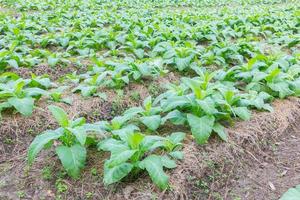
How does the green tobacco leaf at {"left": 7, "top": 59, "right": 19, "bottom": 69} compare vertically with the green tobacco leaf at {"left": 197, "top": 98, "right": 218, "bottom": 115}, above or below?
below

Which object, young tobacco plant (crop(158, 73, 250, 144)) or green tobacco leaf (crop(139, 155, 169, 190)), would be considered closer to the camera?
green tobacco leaf (crop(139, 155, 169, 190))

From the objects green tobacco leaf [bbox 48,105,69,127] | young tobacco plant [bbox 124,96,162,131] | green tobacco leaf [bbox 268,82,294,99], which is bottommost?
green tobacco leaf [bbox 268,82,294,99]

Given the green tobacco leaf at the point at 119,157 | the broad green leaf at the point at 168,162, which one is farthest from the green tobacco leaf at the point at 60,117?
the broad green leaf at the point at 168,162

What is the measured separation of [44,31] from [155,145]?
6.35 meters

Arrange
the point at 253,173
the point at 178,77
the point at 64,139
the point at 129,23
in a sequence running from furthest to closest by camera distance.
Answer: the point at 129,23 → the point at 178,77 → the point at 253,173 → the point at 64,139

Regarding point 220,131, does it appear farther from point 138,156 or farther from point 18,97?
point 18,97

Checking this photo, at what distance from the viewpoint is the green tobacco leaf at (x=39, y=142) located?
318cm

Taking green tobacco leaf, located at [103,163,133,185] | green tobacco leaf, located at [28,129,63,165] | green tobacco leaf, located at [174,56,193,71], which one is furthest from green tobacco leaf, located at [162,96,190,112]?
green tobacco leaf, located at [174,56,193,71]

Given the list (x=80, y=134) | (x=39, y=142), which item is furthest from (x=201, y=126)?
(x=39, y=142)

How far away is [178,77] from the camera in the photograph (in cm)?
588

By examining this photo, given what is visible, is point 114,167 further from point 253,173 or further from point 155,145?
point 253,173

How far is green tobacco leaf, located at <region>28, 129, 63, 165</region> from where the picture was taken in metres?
3.18

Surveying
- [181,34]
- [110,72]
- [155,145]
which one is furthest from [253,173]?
[181,34]

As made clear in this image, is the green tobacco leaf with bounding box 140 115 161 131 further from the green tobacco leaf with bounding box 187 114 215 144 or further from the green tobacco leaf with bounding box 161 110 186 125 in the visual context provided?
the green tobacco leaf with bounding box 187 114 215 144
